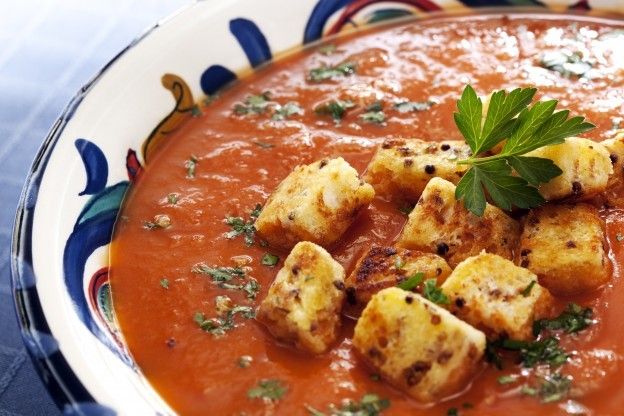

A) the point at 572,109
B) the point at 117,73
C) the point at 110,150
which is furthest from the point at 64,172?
the point at 572,109

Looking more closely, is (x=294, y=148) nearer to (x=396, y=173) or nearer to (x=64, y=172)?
(x=396, y=173)

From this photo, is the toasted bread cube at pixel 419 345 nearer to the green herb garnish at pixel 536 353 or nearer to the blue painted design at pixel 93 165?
the green herb garnish at pixel 536 353

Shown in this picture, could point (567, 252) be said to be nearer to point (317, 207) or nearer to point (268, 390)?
point (317, 207)

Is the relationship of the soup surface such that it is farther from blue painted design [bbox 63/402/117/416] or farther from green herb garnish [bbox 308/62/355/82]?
blue painted design [bbox 63/402/117/416]

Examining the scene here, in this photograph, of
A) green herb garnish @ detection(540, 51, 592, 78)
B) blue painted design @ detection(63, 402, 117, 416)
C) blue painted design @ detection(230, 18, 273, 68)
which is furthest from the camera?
blue painted design @ detection(230, 18, 273, 68)

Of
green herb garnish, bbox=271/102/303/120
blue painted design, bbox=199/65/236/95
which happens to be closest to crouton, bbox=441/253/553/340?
green herb garnish, bbox=271/102/303/120
